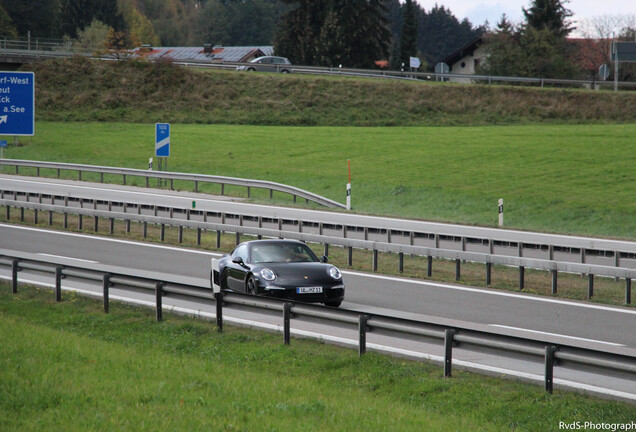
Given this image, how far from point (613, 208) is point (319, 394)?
77.1 ft

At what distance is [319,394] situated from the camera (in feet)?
30.0

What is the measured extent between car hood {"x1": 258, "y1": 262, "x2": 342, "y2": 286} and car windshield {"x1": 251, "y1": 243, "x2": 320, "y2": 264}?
1.03 ft

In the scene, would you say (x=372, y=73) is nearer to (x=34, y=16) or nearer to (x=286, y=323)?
(x=286, y=323)

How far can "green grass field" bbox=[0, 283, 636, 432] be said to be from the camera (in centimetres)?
799

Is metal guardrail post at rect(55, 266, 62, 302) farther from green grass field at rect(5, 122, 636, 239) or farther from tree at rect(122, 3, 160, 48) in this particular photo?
tree at rect(122, 3, 160, 48)

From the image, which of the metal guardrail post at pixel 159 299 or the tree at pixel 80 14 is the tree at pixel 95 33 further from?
the metal guardrail post at pixel 159 299

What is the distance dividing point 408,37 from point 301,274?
95632 millimetres

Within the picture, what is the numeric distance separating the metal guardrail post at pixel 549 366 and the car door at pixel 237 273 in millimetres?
6825

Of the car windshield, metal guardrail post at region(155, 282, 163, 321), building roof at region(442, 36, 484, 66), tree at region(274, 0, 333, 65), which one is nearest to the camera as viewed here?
metal guardrail post at region(155, 282, 163, 321)

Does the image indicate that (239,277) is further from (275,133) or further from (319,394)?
(275,133)

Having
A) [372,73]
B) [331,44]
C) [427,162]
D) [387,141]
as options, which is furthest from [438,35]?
[427,162]

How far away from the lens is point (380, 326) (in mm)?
10672

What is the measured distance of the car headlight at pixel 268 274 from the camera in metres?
14.3

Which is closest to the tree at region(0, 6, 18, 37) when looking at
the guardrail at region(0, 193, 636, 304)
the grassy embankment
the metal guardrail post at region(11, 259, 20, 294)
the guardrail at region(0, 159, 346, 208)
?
the grassy embankment
